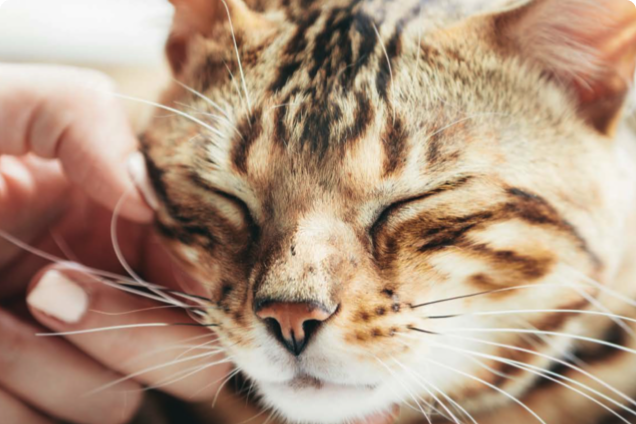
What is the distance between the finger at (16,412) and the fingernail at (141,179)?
234 millimetres

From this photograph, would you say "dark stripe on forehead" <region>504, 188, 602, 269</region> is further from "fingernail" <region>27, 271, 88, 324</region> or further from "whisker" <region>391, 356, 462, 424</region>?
"fingernail" <region>27, 271, 88, 324</region>

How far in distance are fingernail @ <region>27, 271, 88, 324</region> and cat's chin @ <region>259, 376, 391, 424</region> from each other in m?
0.18

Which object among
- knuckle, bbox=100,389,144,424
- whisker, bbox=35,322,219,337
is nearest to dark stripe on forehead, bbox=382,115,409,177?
whisker, bbox=35,322,219,337

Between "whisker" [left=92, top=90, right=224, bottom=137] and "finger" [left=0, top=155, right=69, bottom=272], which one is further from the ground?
"whisker" [left=92, top=90, right=224, bottom=137]

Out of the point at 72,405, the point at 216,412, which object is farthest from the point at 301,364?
the point at 72,405

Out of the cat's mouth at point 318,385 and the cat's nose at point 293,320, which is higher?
the cat's nose at point 293,320

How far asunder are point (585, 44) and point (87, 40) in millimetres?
419

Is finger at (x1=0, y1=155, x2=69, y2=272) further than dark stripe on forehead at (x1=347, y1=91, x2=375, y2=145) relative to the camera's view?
Yes

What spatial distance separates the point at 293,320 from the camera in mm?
366

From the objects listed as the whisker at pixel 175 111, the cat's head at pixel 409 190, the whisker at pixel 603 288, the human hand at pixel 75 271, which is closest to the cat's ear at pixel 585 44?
the cat's head at pixel 409 190

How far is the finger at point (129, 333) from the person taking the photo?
1.59ft

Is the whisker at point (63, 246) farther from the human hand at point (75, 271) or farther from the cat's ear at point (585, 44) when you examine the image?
the cat's ear at point (585, 44)

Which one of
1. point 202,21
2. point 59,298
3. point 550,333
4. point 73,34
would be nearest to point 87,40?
point 73,34

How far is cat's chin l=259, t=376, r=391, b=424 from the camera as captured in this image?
0.40 m
